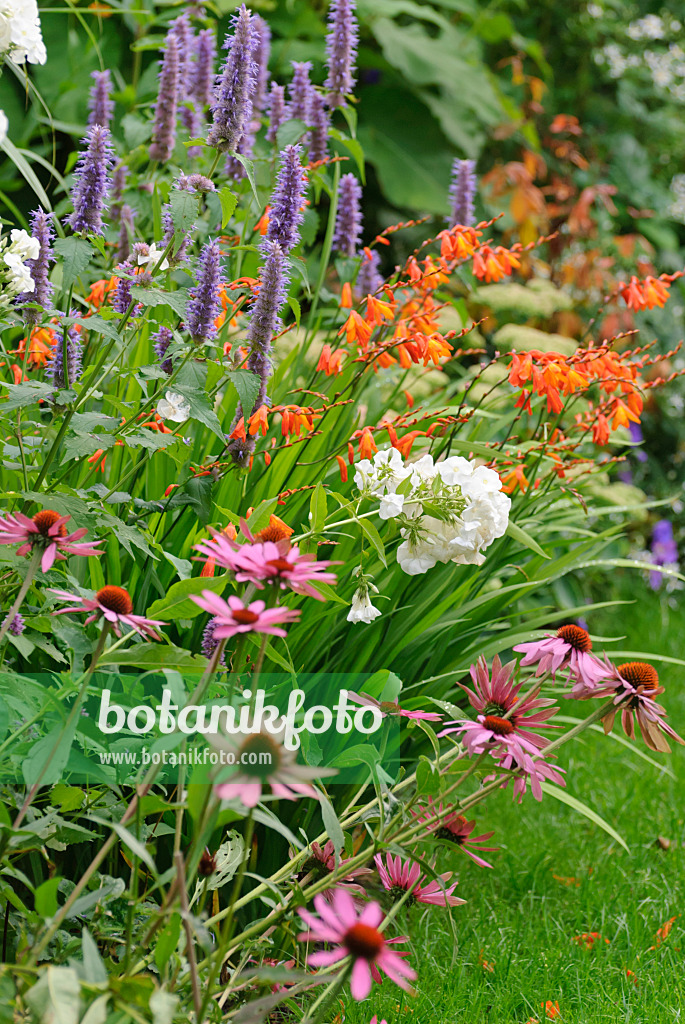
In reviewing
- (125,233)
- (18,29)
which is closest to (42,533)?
(18,29)

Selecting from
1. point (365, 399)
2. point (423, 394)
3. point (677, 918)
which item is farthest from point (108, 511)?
point (423, 394)

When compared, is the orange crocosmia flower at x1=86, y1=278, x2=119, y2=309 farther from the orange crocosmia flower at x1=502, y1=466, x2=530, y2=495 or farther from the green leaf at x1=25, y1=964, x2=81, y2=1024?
the green leaf at x1=25, y1=964, x2=81, y2=1024

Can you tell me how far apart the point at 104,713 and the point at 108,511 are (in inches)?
9.9

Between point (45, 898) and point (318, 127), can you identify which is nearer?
point (45, 898)

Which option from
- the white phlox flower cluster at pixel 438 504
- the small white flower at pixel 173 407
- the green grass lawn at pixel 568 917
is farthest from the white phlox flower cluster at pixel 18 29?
the green grass lawn at pixel 568 917

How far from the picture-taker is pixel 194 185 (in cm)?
128

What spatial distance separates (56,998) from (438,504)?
66 cm

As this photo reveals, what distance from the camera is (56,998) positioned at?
2.22ft

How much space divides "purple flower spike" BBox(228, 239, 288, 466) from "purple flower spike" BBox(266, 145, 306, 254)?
0.19ft

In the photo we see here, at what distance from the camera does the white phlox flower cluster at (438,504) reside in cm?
113

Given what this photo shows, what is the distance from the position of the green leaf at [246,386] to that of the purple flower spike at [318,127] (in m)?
0.76

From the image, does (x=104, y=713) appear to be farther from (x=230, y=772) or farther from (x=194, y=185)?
(x=194, y=185)

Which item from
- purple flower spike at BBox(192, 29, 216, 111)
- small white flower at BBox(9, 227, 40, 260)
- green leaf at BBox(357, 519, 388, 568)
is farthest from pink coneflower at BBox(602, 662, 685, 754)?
purple flower spike at BBox(192, 29, 216, 111)

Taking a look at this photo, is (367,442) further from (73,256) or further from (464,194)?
(464,194)
